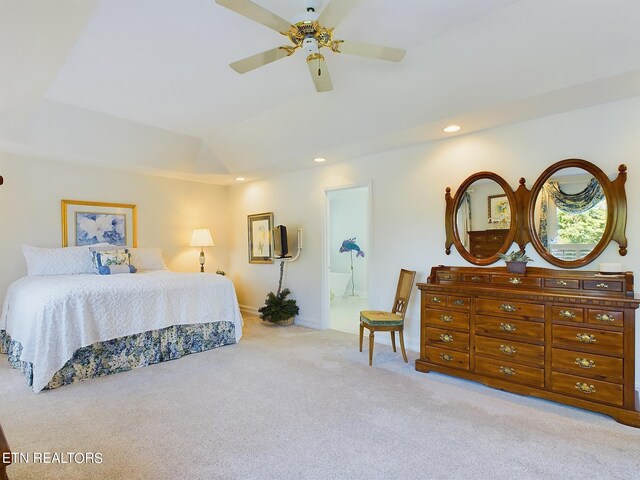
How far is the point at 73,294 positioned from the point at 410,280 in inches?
128

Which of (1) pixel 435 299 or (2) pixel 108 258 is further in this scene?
(2) pixel 108 258

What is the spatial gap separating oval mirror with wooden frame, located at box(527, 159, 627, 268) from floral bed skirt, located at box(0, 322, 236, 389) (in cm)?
351

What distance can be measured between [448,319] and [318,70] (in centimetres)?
236

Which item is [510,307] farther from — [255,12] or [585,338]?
[255,12]

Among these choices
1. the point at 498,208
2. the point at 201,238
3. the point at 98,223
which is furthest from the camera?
the point at 201,238

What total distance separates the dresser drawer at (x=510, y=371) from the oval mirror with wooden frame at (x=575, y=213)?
1011 mm

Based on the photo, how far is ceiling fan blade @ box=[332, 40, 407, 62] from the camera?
228 cm

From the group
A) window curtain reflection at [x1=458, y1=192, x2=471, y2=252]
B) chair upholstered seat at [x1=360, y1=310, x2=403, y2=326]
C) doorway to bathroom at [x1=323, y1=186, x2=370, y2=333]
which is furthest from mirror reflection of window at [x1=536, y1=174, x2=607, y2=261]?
doorway to bathroom at [x1=323, y1=186, x2=370, y2=333]

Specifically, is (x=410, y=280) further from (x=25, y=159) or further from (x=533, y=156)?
(x=25, y=159)

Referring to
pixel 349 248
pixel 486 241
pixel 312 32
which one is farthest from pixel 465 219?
pixel 349 248

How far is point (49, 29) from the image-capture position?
2418 millimetres

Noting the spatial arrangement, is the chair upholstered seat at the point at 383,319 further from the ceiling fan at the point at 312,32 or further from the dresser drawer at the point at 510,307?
the ceiling fan at the point at 312,32

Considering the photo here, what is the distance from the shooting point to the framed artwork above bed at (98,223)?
4812 mm

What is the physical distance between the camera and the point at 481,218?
3.57 m
